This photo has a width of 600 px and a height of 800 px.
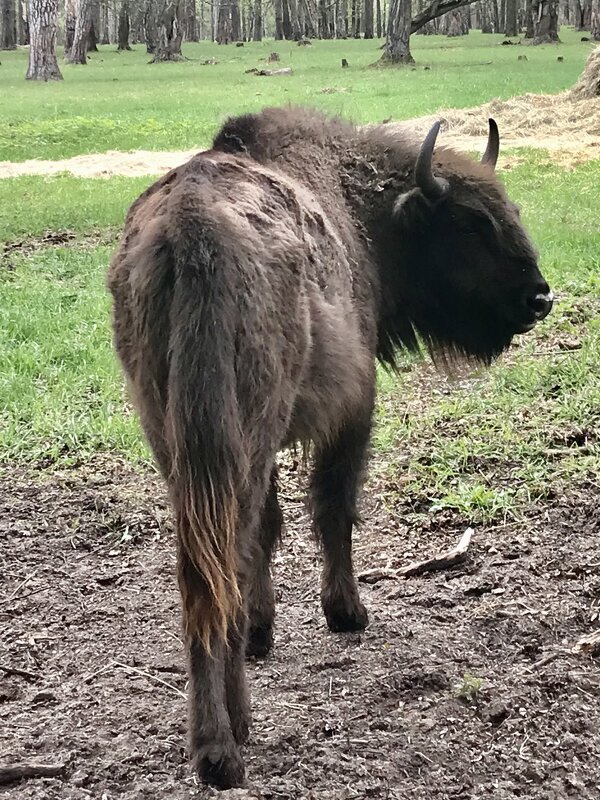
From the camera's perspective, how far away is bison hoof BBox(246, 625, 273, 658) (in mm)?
3707

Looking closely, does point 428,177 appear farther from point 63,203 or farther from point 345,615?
point 63,203

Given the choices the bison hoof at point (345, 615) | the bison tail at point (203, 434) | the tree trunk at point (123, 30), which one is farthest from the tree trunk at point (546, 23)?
the bison tail at point (203, 434)

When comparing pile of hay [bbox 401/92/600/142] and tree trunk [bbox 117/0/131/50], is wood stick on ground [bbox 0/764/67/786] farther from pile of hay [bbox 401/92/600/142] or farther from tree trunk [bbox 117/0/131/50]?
tree trunk [bbox 117/0/131/50]

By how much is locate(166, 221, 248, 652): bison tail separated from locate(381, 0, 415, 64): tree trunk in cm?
3118

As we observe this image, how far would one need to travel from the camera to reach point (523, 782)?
9.37 ft

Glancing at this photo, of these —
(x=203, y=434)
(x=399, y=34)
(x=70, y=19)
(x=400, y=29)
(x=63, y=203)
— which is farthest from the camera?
(x=70, y=19)

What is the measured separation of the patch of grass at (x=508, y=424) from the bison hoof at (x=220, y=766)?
214 centimetres

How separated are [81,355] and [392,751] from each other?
13.8ft

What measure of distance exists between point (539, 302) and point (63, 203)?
8.64 metres

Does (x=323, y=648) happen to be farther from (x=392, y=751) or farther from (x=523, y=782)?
(x=523, y=782)

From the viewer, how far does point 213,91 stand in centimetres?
2538

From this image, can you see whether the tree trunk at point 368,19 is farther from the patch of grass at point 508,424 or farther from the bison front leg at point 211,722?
the bison front leg at point 211,722

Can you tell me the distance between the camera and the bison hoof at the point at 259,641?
371 centimetres

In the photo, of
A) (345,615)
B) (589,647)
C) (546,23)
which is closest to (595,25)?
(546,23)
